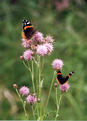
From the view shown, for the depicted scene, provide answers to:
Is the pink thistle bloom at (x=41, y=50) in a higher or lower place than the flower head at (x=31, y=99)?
higher

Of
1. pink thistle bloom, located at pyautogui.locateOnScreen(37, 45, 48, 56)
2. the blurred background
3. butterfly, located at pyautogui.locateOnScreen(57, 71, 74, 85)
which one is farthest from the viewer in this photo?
the blurred background

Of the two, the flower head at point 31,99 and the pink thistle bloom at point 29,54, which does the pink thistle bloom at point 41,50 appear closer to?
the pink thistle bloom at point 29,54

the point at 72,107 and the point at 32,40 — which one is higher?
the point at 72,107

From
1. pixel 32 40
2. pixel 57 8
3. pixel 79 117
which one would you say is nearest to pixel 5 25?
pixel 57 8

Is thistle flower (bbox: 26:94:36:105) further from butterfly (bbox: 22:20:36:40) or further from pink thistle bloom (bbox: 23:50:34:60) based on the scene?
butterfly (bbox: 22:20:36:40)

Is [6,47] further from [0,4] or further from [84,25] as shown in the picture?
[84,25]

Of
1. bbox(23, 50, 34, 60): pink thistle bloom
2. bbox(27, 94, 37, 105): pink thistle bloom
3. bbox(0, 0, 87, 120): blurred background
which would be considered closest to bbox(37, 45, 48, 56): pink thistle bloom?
bbox(23, 50, 34, 60): pink thistle bloom

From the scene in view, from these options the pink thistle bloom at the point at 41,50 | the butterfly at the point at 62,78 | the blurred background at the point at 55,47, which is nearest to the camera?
the pink thistle bloom at the point at 41,50

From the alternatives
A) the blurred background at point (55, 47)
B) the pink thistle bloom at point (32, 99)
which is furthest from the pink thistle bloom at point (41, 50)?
the blurred background at point (55, 47)
